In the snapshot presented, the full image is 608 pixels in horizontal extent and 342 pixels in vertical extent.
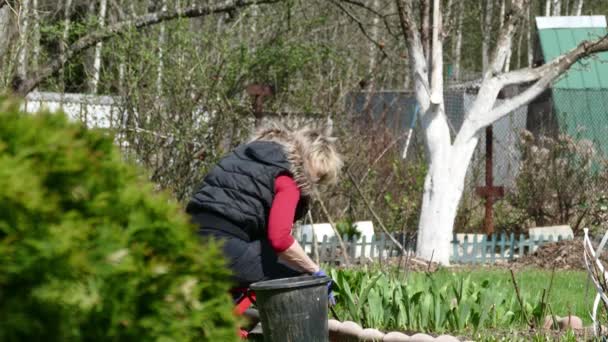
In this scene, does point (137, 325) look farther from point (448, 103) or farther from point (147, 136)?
point (448, 103)

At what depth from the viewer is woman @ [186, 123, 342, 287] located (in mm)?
Result: 5297

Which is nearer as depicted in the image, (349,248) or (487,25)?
(349,248)

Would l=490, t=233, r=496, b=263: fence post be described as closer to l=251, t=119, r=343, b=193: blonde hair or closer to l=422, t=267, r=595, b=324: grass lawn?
l=422, t=267, r=595, b=324: grass lawn

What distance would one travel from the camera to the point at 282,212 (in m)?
5.25

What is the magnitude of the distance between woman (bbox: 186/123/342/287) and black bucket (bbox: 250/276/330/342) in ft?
1.43

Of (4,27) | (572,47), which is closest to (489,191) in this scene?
(4,27)

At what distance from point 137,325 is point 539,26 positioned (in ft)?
64.7

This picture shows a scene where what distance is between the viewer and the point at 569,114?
55.2ft

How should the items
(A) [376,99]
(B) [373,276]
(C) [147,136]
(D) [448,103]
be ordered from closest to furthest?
(B) [373,276] < (C) [147,136] < (A) [376,99] < (D) [448,103]

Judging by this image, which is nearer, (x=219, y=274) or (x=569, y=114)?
(x=219, y=274)

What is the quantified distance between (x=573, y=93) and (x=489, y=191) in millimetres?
4493

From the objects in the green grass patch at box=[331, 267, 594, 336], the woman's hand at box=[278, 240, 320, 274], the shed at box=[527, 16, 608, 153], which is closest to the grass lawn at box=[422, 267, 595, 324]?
the green grass patch at box=[331, 267, 594, 336]

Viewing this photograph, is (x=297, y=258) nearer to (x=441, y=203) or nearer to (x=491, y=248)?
(x=441, y=203)

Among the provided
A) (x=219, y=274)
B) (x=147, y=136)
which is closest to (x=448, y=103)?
(x=147, y=136)
